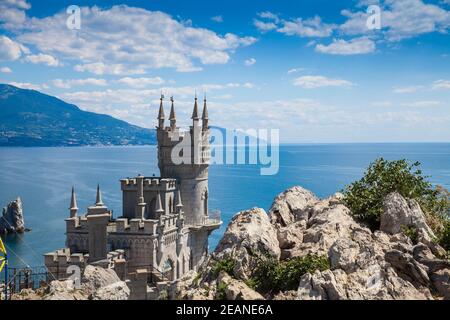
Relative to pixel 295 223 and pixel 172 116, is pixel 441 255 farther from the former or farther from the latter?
pixel 172 116

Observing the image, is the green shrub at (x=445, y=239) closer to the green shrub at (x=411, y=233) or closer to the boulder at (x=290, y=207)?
the green shrub at (x=411, y=233)

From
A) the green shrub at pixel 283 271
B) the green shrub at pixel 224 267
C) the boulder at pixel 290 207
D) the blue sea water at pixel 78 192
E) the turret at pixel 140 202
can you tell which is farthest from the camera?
the blue sea water at pixel 78 192

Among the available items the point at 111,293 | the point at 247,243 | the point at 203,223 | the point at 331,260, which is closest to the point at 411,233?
the point at 331,260

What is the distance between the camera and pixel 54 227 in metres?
86.1

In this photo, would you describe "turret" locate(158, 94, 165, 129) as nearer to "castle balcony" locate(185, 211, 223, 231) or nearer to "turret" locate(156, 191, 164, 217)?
"turret" locate(156, 191, 164, 217)

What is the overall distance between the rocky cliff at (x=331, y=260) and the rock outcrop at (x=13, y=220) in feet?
253

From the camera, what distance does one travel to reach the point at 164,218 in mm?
38188

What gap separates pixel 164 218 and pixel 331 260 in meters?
25.9

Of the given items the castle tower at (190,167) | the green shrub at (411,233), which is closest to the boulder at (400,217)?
the green shrub at (411,233)

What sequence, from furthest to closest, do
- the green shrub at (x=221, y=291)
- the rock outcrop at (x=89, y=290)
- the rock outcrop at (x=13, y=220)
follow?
the rock outcrop at (x=13, y=220) < the green shrub at (x=221, y=291) < the rock outcrop at (x=89, y=290)

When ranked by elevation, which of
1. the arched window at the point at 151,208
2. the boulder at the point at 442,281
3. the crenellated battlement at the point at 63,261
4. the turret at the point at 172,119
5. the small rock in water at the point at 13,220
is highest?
the turret at the point at 172,119

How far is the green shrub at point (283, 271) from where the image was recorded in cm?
1320

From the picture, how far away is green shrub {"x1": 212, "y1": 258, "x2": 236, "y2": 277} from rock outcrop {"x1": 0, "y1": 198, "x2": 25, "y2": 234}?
7858cm

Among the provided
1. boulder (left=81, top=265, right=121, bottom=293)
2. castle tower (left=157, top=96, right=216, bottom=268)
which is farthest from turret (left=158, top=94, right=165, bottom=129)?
boulder (left=81, top=265, right=121, bottom=293)
